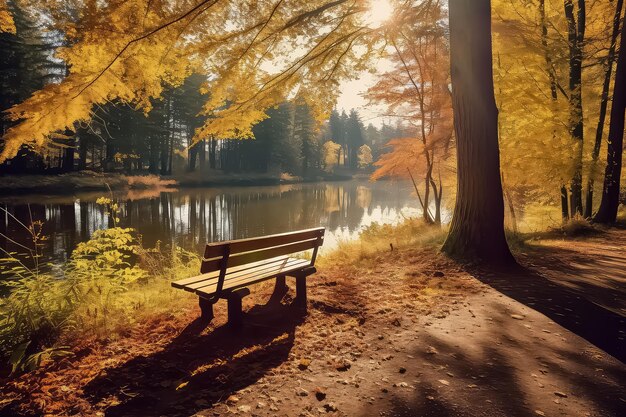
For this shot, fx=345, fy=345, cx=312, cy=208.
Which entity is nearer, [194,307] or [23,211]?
[194,307]

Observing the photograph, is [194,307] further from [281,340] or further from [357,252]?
[357,252]

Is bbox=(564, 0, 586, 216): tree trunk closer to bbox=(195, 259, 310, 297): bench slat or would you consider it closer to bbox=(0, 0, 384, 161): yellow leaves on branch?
bbox=(0, 0, 384, 161): yellow leaves on branch

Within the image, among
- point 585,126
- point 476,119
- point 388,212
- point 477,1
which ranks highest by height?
point 477,1

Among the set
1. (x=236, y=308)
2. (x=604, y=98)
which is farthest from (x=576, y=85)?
(x=236, y=308)

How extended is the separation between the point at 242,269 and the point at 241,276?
318 millimetres

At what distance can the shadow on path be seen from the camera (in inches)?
102

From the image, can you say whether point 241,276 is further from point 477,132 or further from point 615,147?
point 615,147

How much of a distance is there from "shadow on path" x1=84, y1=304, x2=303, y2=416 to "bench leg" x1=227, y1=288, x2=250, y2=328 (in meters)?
0.09

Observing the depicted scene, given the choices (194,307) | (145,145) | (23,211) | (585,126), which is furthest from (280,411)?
(145,145)

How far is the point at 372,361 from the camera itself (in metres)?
3.25

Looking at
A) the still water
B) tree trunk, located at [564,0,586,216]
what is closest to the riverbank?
the still water

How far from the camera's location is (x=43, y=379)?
9.34ft

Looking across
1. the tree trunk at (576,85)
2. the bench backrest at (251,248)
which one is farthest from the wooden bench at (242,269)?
the tree trunk at (576,85)

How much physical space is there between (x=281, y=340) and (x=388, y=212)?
77.8 ft
